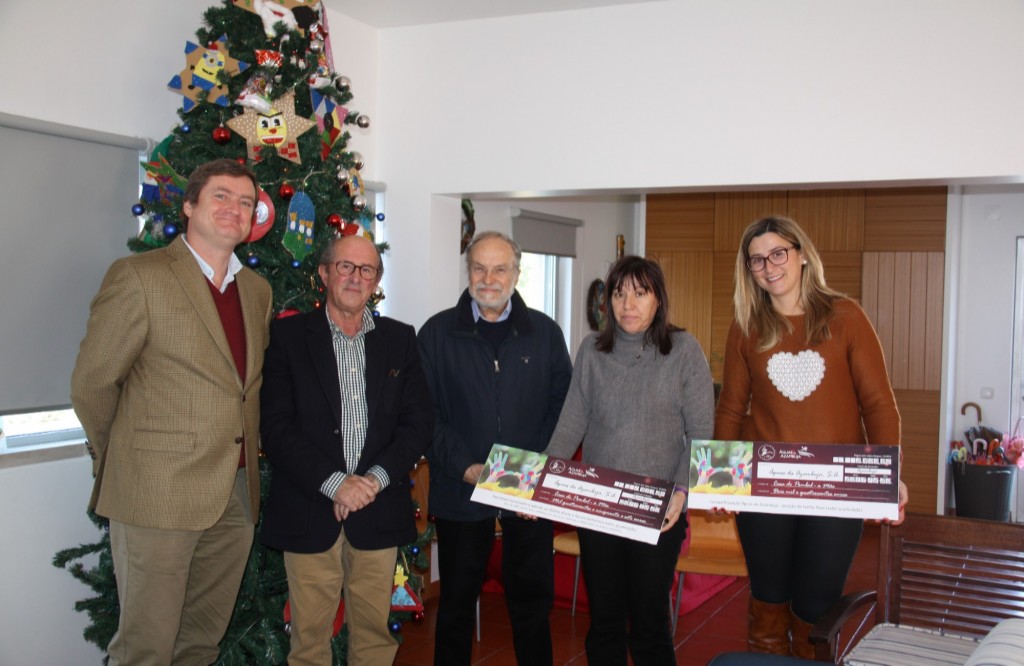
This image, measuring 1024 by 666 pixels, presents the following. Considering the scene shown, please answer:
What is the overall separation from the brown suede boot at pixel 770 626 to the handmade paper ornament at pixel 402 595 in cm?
143

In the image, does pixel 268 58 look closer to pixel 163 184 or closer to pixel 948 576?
pixel 163 184

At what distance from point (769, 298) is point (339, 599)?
156cm

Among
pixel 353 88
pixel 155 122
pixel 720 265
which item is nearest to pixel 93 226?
pixel 155 122

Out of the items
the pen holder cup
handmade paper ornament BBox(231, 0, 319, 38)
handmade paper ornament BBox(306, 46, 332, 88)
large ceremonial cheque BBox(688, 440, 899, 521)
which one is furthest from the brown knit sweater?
the pen holder cup

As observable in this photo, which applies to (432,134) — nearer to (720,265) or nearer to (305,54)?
(305,54)

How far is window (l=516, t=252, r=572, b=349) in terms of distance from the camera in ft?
22.3

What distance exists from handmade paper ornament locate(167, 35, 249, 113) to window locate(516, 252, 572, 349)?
150 inches

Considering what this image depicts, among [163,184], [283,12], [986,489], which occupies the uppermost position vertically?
[283,12]

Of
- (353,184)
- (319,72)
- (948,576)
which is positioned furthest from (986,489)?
(319,72)

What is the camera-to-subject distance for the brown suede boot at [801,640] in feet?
7.79

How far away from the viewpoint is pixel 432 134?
4516 mm

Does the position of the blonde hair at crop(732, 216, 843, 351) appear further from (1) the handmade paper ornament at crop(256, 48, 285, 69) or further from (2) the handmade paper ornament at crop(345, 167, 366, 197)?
(1) the handmade paper ornament at crop(256, 48, 285, 69)

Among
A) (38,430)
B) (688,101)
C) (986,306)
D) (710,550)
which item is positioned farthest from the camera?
(986,306)

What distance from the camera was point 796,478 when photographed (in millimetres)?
2275
